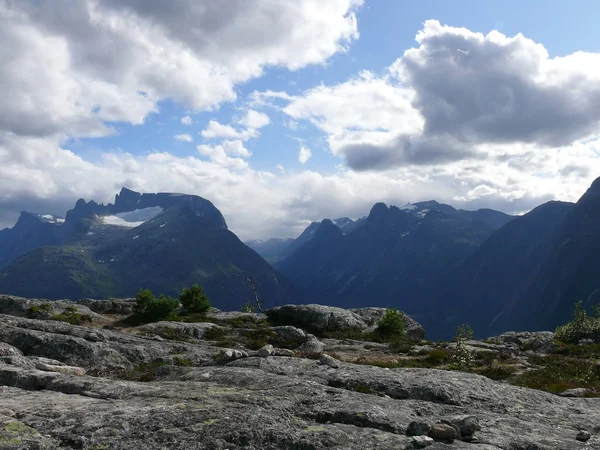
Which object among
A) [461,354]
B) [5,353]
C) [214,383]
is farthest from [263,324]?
[214,383]

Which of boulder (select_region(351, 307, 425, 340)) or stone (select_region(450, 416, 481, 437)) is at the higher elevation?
stone (select_region(450, 416, 481, 437))

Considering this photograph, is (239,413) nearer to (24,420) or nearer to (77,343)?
(24,420)

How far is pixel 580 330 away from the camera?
182 feet

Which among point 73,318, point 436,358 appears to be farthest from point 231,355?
point 73,318

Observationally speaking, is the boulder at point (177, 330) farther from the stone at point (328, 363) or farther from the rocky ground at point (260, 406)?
the stone at point (328, 363)

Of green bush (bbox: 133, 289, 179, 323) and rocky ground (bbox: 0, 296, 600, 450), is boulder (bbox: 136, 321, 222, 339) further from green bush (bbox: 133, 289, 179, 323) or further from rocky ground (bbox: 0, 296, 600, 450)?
rocky ground (bbox: 0, 296, 600, 450)

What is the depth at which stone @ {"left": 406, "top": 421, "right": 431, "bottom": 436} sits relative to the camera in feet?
32.4

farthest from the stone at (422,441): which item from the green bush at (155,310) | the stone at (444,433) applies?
the green bush at (155,310)

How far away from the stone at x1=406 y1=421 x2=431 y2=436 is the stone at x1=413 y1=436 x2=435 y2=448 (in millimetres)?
539

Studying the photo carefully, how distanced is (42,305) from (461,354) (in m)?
46.4

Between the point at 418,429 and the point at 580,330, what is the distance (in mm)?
58665

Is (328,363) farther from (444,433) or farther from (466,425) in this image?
(444,433)

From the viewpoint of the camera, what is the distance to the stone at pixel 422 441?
30.0 feet

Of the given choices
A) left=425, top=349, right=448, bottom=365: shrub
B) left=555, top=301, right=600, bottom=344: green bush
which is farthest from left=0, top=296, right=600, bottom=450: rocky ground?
left=555, top=301, right=600, bottom=344: green bush
